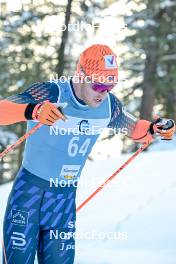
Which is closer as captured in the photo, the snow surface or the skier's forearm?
the skier's forearm

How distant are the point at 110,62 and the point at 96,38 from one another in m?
11.0

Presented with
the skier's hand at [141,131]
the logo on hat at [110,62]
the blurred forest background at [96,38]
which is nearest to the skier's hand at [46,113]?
the logo on hat at [110,62]

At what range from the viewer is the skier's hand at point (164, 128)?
11.8 feet

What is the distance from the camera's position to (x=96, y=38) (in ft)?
45.5

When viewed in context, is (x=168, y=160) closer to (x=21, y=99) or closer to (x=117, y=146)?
(x=21, y=99)

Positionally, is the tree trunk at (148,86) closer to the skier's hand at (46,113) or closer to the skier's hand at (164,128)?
the skier's hand at (164,128)

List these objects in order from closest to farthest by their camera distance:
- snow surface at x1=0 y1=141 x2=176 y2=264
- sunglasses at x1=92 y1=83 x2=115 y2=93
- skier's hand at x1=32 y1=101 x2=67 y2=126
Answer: skier's hand at x1=32 y1=101 x2=67 y2=126, sunglasses at x1=92 y1=83 x2=115 y2=93, snow surface at x1=0 y1=141 x2=176 y2=264

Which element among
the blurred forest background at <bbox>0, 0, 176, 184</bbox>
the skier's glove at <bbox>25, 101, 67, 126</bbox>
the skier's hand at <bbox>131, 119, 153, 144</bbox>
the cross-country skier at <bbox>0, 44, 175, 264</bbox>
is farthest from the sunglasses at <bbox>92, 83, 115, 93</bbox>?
the blurred forest background at <bbox>0, 0, 176, 184</bbox>

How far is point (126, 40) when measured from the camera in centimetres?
1376

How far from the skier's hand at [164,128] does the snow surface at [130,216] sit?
1.43 meters

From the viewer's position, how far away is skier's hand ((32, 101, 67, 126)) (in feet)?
Result: 9.11

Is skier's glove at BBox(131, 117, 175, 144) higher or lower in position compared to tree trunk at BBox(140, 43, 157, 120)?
lower

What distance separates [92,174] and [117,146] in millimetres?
12780

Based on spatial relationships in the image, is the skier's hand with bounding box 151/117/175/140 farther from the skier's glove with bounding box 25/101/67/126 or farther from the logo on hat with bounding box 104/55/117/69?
the skier's glove with bounding box 25/101/67/126
